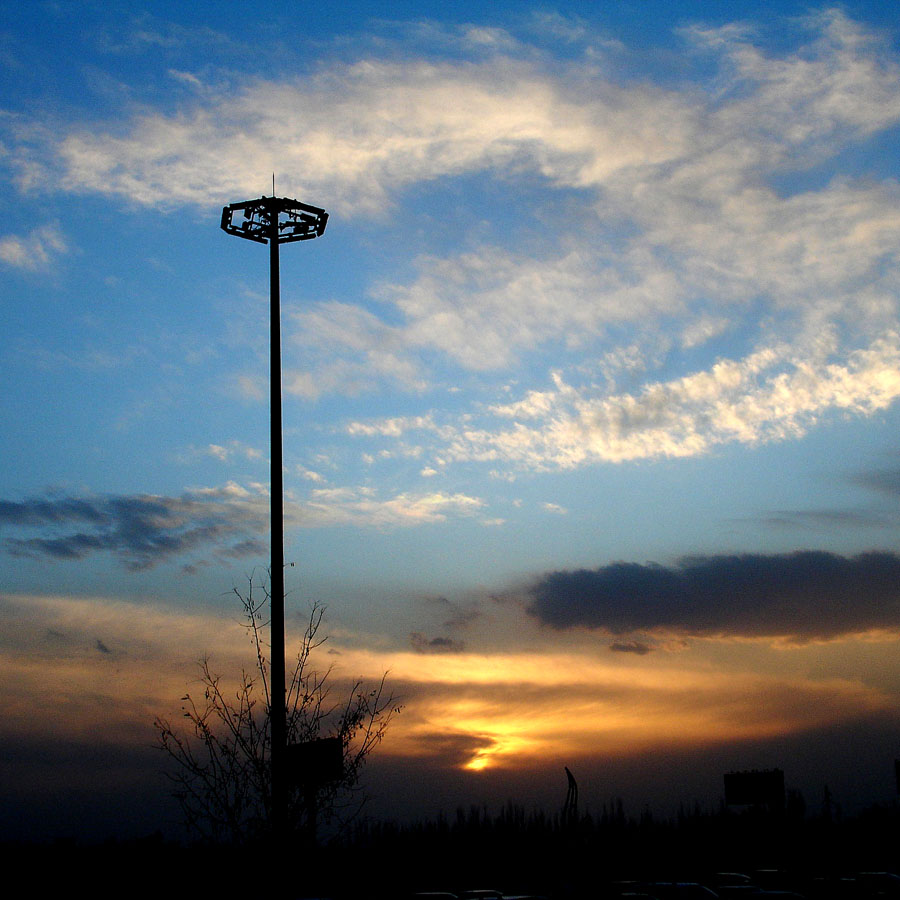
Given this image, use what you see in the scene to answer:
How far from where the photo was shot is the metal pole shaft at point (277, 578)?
14227 millimetres

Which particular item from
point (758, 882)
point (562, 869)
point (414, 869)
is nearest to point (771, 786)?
point (562, 869)

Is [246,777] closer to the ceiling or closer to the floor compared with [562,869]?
closer to the ceiling

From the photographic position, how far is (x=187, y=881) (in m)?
28.2

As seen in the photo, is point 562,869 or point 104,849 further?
point 562,869

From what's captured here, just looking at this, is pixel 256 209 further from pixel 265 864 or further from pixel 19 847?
pixel 19 847

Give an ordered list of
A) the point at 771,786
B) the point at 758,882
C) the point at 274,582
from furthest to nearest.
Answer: the point at 771,786, the point at 758,882, the point at 274,582

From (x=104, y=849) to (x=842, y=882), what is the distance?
79.3 feet

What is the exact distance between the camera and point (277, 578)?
1486cm

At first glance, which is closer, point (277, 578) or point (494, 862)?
point (277, 578)

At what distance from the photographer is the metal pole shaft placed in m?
14.2

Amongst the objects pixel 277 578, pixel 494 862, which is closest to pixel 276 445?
pixel 277 578

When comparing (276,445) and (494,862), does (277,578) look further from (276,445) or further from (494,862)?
(494,862)

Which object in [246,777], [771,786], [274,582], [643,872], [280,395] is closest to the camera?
[274,582]

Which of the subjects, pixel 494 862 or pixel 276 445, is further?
pixel 494 862
